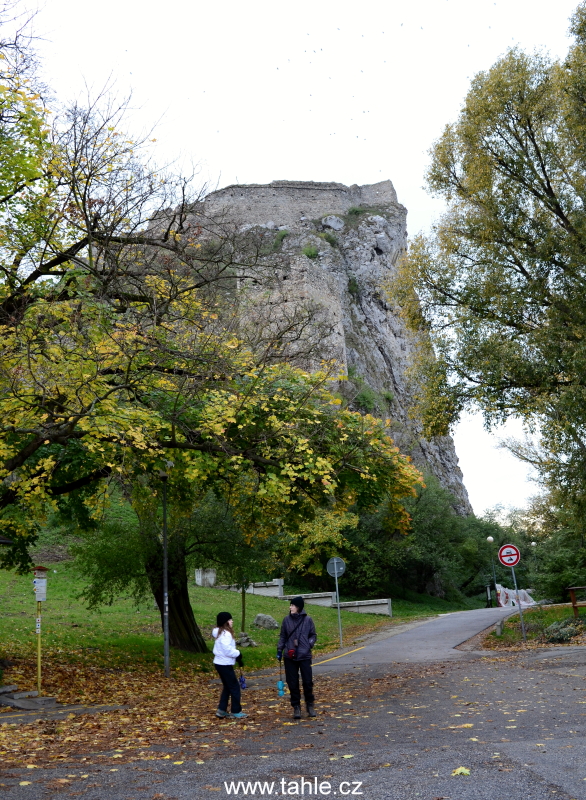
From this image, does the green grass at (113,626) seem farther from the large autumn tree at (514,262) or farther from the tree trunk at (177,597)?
the large autumn tree at (514,262)

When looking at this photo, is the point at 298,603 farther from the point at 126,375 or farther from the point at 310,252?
the point at 310,252

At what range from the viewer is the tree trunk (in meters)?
17.5

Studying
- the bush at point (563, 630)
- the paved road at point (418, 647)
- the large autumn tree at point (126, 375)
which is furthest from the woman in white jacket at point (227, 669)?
the bush at point (563, 630)

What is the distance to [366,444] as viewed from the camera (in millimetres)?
13430

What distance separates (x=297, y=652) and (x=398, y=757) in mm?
3113

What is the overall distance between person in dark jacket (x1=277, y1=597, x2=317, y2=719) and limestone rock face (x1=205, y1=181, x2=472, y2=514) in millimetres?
47888

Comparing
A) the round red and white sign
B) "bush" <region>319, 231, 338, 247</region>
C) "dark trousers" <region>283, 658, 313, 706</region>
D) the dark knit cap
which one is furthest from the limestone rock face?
"dark trousers" <region>283, 658, 313, 706</region>

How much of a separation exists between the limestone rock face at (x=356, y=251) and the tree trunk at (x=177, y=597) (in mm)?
39479

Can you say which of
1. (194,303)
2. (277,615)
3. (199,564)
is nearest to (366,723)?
(194,303)

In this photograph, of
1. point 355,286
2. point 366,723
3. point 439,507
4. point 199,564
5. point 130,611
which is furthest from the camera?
point 355,286

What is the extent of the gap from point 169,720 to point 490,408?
9.51 metres

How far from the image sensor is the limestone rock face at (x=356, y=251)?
59594mm

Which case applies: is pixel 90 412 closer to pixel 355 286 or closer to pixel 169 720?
pixel 169 720

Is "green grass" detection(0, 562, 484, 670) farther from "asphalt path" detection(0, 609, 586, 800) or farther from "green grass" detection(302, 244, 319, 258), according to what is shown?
"green grass" detection(302, 244, 319, 258)
